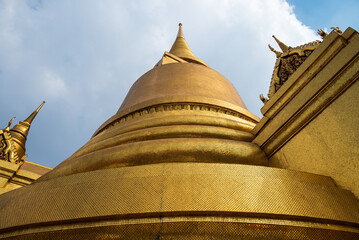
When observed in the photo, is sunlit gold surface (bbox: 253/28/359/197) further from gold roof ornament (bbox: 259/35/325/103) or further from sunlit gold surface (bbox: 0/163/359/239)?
gold roof ornament (bbox: 259/35/325/103)

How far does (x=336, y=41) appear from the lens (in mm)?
2574

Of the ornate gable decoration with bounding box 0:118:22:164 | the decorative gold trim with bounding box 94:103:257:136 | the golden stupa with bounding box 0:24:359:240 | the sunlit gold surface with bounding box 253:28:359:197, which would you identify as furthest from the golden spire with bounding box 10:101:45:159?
the sunlit gold surface with bounding box 253:28:359:197

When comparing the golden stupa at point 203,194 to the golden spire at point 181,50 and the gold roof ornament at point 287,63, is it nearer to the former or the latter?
the gold roof ornament at point 287,63

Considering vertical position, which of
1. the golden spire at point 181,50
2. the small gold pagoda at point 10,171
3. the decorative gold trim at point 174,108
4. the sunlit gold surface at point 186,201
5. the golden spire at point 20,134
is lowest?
the sunlit gold surface at point 186,201

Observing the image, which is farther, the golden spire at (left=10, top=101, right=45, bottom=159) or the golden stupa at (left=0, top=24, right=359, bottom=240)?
the golden spire at (left=10, top=101, right=45, bottom=159)

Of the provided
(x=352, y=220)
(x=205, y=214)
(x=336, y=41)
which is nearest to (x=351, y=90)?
(x=336, y=41)

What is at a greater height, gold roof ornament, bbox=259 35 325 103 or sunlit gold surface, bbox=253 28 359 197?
gold roof ornament, bbox=259 35 325 103

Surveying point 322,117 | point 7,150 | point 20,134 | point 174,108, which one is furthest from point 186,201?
point 20,134

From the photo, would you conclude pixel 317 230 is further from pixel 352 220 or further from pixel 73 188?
pixel 73 188

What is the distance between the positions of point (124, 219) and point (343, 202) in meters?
1.63

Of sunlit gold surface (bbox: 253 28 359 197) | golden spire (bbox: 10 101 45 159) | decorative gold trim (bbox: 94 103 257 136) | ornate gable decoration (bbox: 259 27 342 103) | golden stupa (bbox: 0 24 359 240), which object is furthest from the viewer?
golden spire (bbox: 10 101 45 159)

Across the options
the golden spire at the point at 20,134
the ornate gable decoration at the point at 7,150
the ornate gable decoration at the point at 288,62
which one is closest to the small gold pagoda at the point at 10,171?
the ornate gable decoration at the point at 7,150

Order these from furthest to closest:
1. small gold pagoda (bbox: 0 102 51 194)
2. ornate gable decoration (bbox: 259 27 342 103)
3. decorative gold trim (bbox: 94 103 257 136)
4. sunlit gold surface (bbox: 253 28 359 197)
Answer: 1. small gold pagoda (bbox: 0 102 51 194)
2. decorative gold trim (bbox: 94 103 257 136)
3. ornate gable decoration (bbox: 259 27 342 103)
4. sunlit gold surface (bbox: 253 28 359 197)

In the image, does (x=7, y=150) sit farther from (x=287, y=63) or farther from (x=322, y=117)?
(x=322, y=117)
